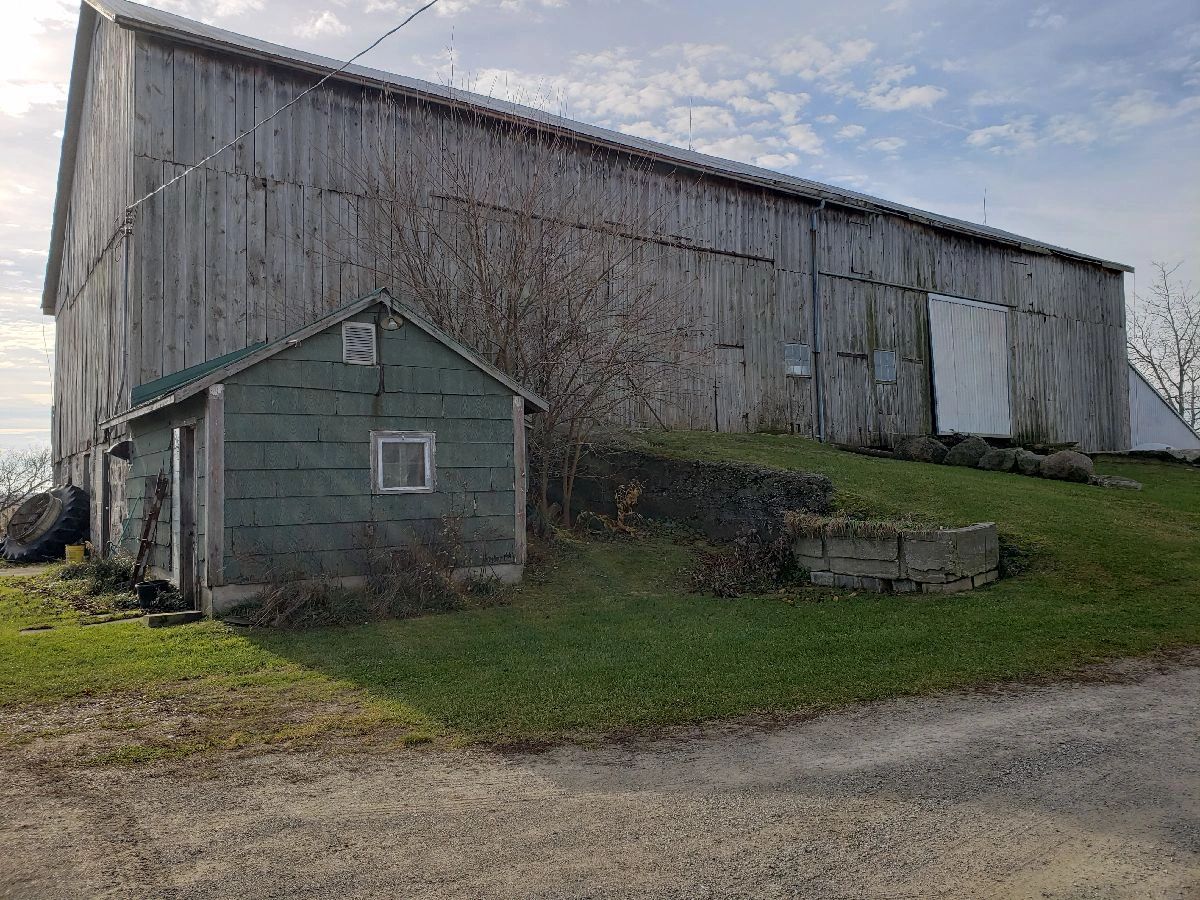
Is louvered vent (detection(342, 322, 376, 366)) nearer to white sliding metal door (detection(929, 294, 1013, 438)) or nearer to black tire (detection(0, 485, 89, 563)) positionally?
black tire (detection(0, 485, 89, 563))

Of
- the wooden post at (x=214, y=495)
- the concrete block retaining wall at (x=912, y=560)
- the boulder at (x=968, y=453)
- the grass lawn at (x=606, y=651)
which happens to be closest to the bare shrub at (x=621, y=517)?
the grass lawn at (x=606, y=651)

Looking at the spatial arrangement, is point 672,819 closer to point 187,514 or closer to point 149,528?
point 187,514

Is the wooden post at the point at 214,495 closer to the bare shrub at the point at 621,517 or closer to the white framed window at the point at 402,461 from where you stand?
the white framed window at the point at 402,461

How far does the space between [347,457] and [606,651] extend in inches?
184

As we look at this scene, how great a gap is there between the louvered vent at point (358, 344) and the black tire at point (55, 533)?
10724 millimetres

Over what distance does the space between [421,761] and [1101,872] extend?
354cm

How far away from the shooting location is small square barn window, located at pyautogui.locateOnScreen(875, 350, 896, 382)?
2373cm

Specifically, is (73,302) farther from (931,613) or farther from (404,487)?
(931,613)

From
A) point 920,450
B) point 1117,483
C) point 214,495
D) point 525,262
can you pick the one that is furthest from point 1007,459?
point 214,495

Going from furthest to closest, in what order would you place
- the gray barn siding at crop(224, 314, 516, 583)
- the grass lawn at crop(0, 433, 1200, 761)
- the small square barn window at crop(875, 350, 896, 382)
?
the small square barn window at crop(875, 350, 896, 382) < the gray barn siding at crop(224, 314, 516, 583) < the grass lawn at crop(0, 433, 1200, 761)

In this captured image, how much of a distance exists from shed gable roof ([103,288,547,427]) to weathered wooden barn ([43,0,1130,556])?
3.12 ft

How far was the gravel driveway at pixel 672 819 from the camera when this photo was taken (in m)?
3.79

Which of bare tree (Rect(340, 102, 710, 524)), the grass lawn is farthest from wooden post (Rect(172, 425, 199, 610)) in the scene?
bare tree (Rect(340, 102, 710, 524))

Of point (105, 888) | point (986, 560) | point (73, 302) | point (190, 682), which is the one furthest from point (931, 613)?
point (73, 302)
